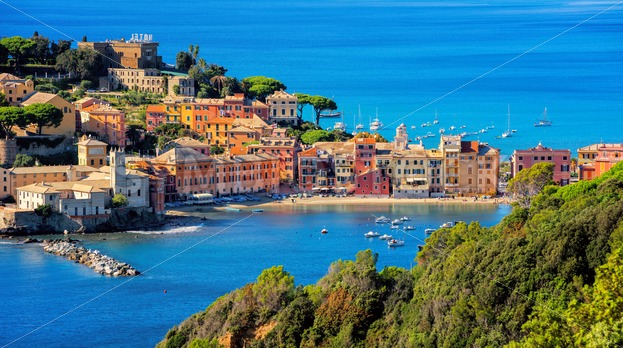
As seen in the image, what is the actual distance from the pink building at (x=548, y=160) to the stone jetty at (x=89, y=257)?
41.0 ft

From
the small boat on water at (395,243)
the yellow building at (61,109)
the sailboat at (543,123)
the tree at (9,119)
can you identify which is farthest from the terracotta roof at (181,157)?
the sailboat at (543,123)

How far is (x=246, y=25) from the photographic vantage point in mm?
113000

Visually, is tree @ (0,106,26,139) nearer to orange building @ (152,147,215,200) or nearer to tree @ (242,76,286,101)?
orange building @ (152,147,215,200)

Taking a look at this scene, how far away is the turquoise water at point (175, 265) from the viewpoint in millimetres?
25516

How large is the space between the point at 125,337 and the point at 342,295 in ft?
15.5

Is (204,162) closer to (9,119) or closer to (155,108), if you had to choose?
(9,119)

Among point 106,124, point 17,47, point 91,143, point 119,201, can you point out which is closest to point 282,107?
point 106,124

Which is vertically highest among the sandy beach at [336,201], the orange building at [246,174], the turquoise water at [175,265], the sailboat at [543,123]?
the sailboat at [543,123]

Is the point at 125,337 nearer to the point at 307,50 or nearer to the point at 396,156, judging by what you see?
the point at 396,156

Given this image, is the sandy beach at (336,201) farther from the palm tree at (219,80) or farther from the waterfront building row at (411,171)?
the palm tree at (219,80)

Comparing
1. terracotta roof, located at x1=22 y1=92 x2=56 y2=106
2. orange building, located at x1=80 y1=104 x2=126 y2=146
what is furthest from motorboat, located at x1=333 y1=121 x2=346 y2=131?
terracotta roof, located at x1=22 y1=92 x2=56 y2=106

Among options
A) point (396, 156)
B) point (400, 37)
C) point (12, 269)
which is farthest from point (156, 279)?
point (400, 37)

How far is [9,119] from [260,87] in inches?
463

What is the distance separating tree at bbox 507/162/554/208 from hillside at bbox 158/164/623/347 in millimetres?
11619
